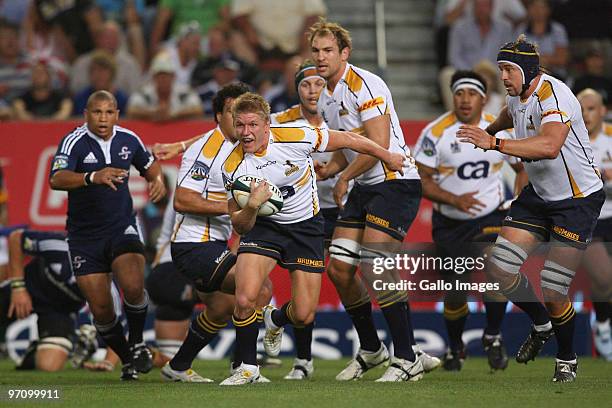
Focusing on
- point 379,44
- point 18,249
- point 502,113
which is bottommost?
point 18,249

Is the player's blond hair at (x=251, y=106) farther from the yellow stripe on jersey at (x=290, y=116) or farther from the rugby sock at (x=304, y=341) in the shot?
the yellow stripe on jersey at (x=290, y=116)

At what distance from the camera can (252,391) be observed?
352 inches

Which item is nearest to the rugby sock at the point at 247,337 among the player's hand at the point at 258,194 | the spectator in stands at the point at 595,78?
the player's hand at the point at 258,194

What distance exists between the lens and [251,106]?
927 centimetres

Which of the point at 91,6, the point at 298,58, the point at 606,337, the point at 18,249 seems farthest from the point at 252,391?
the point at 91,6

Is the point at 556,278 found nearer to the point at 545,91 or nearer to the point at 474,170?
the point at 545,91

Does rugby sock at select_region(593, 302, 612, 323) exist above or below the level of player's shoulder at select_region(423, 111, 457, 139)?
below

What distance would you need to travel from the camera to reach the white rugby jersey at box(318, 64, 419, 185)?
10273mm

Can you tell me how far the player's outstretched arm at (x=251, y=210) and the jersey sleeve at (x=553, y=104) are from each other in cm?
235

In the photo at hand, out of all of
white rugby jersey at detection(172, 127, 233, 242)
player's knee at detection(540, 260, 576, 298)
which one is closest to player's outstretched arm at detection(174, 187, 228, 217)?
white rugby jersey at detection(172, 127, 233, 242)

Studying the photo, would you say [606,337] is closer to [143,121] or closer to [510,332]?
[510,332]

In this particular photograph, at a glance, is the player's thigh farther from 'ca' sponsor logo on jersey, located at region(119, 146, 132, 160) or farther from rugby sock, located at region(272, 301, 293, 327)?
'ca' sponsor logo on jersey, located at region(119, 146, 132, 160)

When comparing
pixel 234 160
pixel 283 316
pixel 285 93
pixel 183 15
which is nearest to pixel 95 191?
pixel 234 160

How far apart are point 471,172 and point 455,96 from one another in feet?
2.63
